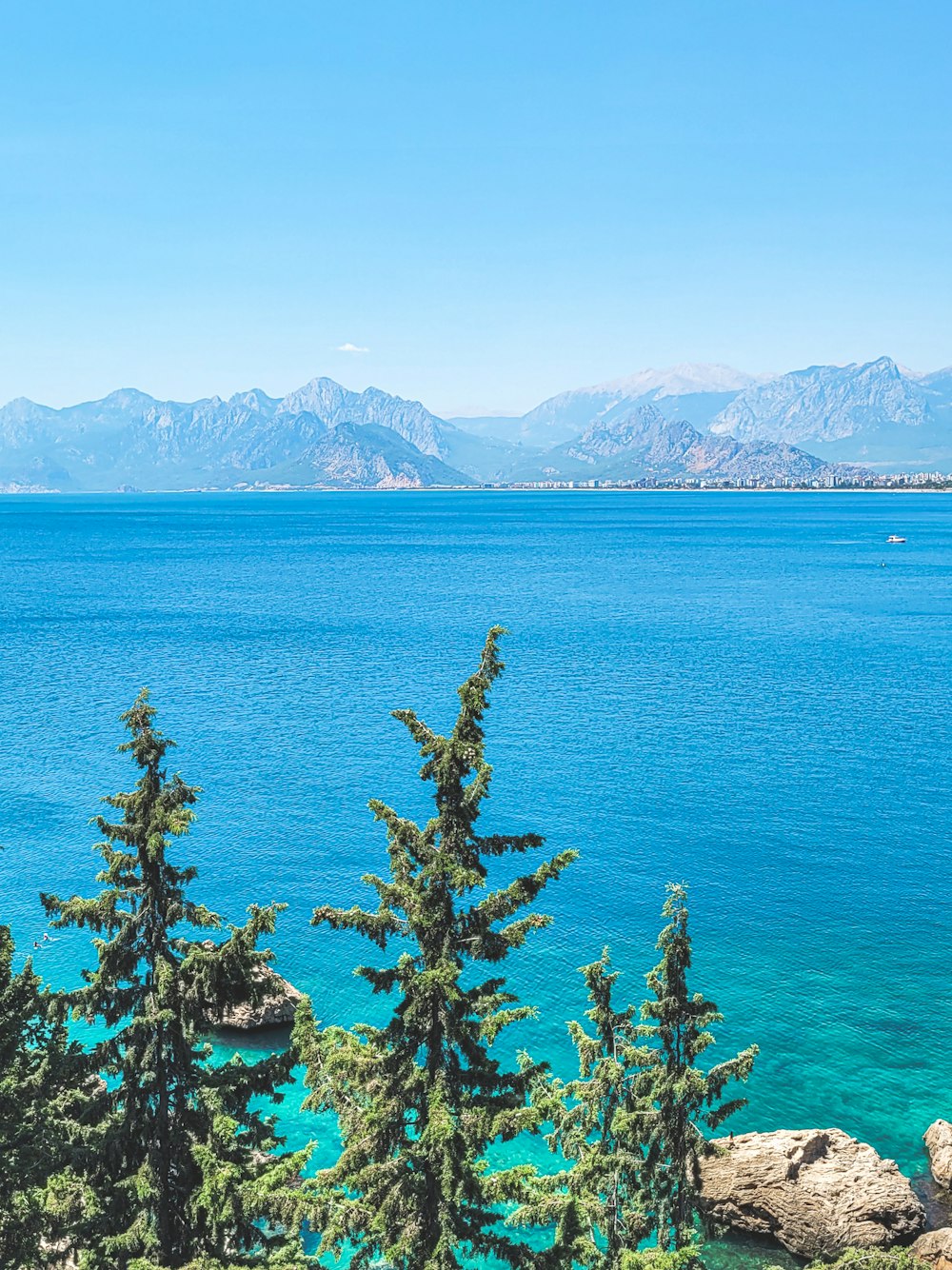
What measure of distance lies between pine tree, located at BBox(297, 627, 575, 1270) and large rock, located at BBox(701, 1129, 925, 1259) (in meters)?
16.5

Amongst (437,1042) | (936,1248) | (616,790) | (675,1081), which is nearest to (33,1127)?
(437,1042)

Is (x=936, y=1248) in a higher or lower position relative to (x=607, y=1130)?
lower

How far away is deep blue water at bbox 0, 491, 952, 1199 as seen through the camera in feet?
150

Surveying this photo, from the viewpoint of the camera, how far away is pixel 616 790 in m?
72.4

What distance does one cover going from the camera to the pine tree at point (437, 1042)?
56.7 ft

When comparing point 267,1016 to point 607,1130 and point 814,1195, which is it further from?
point 814,1195

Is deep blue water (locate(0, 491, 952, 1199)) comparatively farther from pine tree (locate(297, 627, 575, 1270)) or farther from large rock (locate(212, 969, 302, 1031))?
pine tree (locate(297, 627, 575, 1270))

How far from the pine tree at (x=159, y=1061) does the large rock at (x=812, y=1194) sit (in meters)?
18.3

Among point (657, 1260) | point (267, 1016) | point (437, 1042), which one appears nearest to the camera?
point (437, 1042)

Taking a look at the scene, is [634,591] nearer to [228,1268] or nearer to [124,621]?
[124,621]

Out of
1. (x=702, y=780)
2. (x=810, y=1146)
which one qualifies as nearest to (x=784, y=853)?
(x=702, y=780)

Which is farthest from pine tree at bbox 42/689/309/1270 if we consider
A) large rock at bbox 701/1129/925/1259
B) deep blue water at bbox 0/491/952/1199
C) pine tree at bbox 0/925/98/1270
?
deep blue water at bbox 0/491/952/1199

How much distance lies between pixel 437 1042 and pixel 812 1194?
798 inches

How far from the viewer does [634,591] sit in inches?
6929
